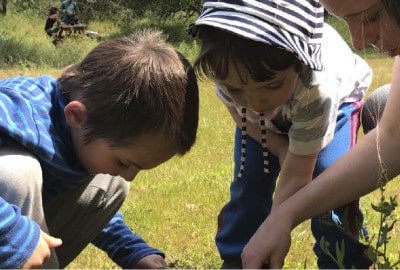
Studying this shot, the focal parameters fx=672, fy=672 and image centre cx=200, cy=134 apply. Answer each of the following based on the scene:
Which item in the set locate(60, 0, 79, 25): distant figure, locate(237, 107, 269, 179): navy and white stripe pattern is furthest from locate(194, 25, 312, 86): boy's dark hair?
locate(60, 0, 79, 25): distant figure

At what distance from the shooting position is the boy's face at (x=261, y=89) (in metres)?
1.80

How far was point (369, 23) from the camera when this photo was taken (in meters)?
1.45

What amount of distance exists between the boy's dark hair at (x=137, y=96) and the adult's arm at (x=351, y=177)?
1.13 ft

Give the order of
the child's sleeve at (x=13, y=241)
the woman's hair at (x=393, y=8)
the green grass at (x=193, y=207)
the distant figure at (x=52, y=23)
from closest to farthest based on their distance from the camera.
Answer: the woman's hair at (x=393, y=8) → the child's sleeve at (x=13, y=241) → the green grass at (x=193, y=207) → the distant figure at (x=52, y=23)

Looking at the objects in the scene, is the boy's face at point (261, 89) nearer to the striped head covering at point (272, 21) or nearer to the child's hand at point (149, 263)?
the striped head covering at point (272, 21)

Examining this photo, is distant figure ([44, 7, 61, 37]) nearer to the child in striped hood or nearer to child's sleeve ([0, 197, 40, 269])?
the child in striped hood

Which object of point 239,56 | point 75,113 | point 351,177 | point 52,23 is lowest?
point 52,23

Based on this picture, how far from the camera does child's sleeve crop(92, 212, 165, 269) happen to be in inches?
83.7

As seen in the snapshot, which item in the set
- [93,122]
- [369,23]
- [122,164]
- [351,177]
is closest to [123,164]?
[122,164]

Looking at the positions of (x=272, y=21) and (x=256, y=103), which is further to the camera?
(x=256, y=103)

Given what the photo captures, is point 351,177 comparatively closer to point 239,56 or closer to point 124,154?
point 239,56

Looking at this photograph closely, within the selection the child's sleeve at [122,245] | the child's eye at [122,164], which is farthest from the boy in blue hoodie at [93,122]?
the child's sleeve at [122,245]

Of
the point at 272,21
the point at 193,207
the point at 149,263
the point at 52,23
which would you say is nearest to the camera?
the point at 272,21

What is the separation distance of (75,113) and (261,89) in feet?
1.70
